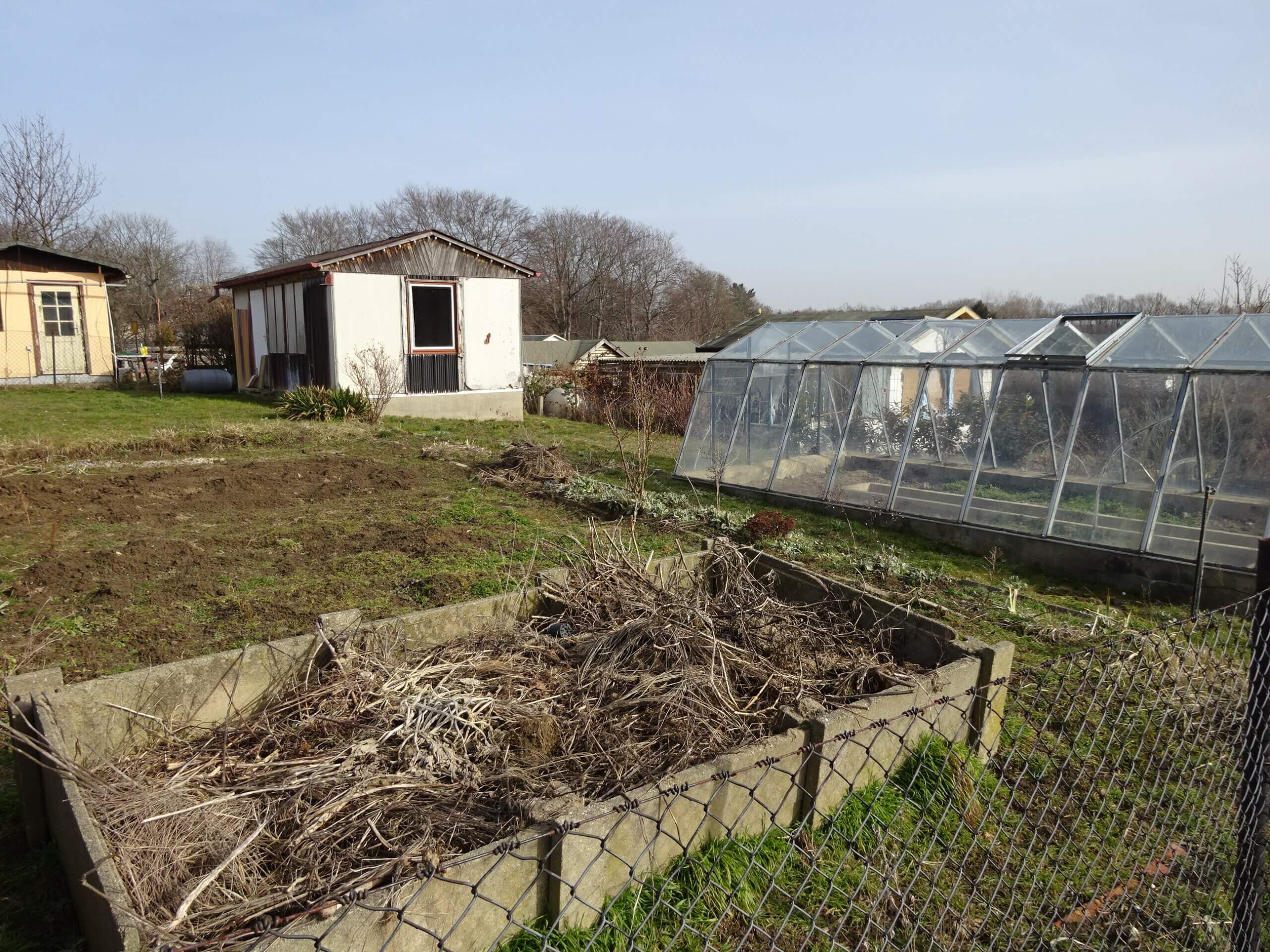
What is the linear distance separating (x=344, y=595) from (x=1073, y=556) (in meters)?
6.90

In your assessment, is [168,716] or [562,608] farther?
[562,608]

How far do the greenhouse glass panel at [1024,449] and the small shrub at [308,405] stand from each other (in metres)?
12.5

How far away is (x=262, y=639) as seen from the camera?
5.18 metres

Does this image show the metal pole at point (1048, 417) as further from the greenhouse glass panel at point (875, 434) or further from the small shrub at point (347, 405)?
the small shrub at point (347, 405)

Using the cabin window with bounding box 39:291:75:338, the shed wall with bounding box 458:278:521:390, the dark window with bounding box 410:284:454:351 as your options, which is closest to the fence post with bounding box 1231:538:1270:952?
the shed wall with bounding box 458:278:521:390

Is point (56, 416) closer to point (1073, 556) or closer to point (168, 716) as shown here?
point (168, 716)

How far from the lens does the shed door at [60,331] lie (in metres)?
21.0

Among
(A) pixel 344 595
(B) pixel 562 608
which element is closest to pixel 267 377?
(A) pixel 344 595

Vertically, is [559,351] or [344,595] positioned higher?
[559,351]

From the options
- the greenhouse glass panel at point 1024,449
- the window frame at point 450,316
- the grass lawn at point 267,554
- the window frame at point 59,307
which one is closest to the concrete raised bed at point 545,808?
the grass lawn at point 267,554

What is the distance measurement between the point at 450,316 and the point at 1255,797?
727 inches

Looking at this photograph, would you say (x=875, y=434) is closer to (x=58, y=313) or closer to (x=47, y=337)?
(x=47, y=337)

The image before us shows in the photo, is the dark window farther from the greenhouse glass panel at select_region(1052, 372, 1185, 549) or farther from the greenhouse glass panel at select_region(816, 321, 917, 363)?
the greenhouse glass panel at select_region(1052, 372, 1185, 549)

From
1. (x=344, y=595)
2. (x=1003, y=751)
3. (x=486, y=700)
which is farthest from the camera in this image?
(x=344, y=595)
